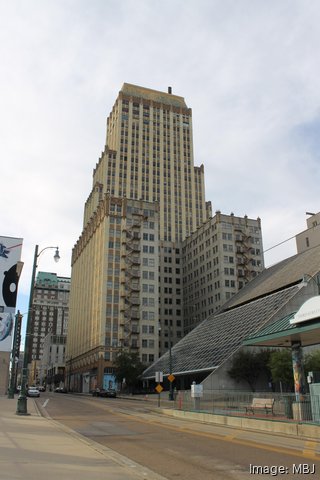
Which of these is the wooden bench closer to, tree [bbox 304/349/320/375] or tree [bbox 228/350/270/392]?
tree [bbox 304/349/320/375]

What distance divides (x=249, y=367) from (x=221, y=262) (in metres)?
59.6

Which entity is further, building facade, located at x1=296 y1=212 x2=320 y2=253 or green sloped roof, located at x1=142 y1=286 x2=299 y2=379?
building facade, located at x1=296 y1=212 x2=320 y2=253

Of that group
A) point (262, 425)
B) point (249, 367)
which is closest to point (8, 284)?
point (249, 367)

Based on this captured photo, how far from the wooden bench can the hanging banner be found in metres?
42.9

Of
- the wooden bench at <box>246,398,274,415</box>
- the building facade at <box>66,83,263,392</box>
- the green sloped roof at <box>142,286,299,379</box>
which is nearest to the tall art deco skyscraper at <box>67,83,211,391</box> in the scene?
the building facade at <box>66,83,263,392</box>

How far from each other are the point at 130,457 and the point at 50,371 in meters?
172

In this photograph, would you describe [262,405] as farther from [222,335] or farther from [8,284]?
[8,284]

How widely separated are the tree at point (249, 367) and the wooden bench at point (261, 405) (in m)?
30.1

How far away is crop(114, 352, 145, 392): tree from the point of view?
77.2m

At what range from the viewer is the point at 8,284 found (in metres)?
59.4

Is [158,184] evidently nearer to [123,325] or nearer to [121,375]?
[123,325]

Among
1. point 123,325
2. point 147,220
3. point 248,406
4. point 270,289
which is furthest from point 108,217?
point 248,406

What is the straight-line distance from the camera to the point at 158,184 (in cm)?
14225

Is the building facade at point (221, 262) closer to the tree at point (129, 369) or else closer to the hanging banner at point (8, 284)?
the tree at point (129, 369)
